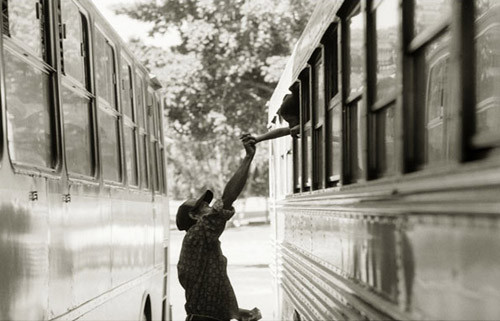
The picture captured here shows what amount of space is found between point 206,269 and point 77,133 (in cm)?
101

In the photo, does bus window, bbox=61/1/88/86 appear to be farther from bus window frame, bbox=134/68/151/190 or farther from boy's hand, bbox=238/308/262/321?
bus window frame, bbox=134/68/151/190

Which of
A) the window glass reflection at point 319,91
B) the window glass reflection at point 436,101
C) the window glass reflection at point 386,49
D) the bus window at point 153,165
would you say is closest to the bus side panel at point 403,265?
the window glass reflection at point 436,101

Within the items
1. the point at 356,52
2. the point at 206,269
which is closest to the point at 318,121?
the point at 206,269

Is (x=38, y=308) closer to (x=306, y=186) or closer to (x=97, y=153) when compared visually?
(x=97, y=153)

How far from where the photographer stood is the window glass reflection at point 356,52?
3.37 m

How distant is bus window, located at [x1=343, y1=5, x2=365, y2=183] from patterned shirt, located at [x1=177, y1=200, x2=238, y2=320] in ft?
3.56

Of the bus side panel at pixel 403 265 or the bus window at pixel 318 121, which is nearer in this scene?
the bus side panel at pixel 403 265

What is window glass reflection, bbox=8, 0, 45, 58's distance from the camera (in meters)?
3.37

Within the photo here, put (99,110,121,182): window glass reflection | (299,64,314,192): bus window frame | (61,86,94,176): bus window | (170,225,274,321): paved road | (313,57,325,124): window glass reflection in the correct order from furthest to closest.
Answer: (170,225,274,321): paved road, (99,110,121,182): window glass reflection, (299,64,314,192): bus window frame, (313,57,325,124): window glass reflection, (61,86,94,176): bus window

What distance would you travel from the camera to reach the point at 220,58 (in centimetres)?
1578

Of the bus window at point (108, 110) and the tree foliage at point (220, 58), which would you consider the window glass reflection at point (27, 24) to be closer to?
the bus window at point (108, 110)

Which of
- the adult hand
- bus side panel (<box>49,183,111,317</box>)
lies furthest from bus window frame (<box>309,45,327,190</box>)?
bus side panel (<box>49,183,111,317</box>)

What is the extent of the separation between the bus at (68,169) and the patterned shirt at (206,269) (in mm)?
552

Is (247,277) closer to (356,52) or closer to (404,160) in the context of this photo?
(356,52)
